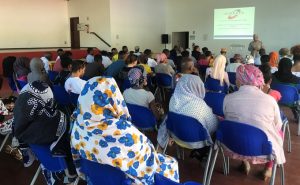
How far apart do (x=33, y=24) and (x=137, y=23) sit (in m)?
4.88

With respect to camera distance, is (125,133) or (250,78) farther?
(250,78)

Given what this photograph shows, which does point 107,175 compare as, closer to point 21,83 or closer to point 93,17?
point 21,83

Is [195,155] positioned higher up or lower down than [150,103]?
lower down

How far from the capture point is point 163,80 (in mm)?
5977

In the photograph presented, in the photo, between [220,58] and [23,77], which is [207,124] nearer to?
[220,58]

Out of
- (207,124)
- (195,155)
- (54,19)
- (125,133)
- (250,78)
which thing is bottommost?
(195,155)

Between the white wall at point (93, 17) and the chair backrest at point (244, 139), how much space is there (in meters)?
11.6

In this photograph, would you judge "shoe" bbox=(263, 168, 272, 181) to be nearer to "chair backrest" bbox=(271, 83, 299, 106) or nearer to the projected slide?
"chair backrest" bbox=(271, 83, 299, 106)

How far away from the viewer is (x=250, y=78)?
8.65ft

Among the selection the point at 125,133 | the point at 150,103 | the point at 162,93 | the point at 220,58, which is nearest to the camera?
the point at 125,133

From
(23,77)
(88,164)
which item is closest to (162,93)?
(23,77)

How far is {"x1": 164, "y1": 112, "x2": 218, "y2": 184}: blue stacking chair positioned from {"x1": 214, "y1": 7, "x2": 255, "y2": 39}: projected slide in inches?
446

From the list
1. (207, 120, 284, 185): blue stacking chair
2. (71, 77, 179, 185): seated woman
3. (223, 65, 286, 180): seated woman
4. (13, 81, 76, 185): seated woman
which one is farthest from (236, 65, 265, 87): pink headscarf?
(13, 81, 76, 185): seated woman

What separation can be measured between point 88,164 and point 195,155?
1975 mm
